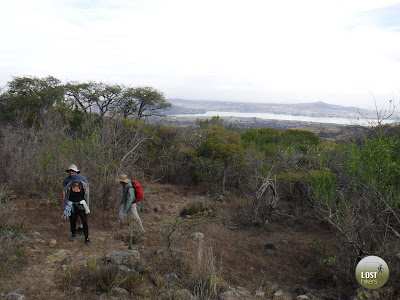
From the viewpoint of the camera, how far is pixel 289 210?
29.4 ft

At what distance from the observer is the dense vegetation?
4.84 metres

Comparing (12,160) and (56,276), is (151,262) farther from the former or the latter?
(12,160)

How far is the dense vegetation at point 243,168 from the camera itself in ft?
15.9

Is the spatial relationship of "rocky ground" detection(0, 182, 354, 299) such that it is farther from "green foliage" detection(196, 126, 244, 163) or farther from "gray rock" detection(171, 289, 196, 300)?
"green foliage" detection(196, 126, 244, 163)

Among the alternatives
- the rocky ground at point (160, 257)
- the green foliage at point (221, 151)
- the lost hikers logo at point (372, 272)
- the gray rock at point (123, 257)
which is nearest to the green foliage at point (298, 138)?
the green foliage at point (221, 151)

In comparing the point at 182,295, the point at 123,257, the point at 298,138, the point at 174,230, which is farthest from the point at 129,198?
the point at 298,138

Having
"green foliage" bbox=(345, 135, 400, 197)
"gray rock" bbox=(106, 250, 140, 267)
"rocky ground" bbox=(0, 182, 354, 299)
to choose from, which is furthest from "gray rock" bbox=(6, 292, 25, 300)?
"green foliage" bbox=(345, 135, 400, 197)

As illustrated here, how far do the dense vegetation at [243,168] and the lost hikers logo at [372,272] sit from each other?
0.52ft

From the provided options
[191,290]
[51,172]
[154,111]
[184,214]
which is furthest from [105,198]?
[154,111]

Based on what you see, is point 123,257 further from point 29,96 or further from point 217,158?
point 29,96

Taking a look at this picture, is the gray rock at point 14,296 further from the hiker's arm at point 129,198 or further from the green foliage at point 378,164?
the green foliage at point 378,164

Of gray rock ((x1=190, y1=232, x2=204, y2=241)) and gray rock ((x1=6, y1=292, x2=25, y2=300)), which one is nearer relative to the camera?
gray rock ((x1=6, y1=292, x2=25, y2=300))

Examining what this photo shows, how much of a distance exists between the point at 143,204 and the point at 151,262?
3.62 m

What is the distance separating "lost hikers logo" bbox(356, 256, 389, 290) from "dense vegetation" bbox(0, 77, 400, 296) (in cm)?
16
